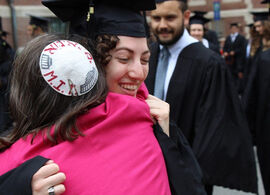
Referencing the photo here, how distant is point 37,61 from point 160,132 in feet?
2.00

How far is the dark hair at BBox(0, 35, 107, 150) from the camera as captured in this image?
1327 millimetres

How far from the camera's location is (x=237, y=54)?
11.4 metres

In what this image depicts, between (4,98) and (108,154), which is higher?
(108,154)

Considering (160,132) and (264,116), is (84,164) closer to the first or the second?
(160,132)

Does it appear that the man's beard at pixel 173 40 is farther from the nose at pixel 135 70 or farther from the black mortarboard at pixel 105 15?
the nose at pixel 135 70

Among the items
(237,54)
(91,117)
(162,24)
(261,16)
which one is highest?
(261,16)

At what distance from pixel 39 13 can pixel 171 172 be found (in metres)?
17.5

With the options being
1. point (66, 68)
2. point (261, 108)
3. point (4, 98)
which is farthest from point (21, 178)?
point (261, 108)

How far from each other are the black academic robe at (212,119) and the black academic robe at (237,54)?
25.3 feet

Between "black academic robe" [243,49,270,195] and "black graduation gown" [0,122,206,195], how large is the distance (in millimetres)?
2776

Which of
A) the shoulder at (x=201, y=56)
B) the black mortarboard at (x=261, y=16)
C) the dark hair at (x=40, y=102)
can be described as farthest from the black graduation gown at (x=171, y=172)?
the black mortarboard at (x=261, y=16)

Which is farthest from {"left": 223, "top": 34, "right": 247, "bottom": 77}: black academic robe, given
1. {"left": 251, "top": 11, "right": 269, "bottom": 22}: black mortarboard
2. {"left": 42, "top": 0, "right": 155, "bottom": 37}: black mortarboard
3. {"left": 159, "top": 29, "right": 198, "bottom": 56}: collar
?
{"left": 42, "top": 0, "right": 155, "bottom": 37}: black mortarboard

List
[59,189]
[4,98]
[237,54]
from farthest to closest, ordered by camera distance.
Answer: [237,54] < [4,98] < [59,189]

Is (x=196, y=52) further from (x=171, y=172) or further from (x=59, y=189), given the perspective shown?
(x=59, y=189)
